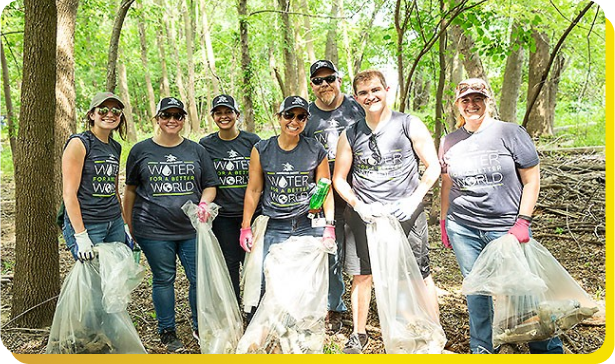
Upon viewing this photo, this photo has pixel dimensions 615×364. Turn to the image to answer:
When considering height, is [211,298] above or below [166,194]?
below

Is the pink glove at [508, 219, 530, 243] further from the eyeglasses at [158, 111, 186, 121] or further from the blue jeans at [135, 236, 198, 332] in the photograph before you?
the eyeglasses at [158, 111, 186, 121]

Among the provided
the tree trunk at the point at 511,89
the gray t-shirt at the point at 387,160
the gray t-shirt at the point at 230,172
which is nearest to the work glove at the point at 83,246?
the gray t-shirt at the point at 230,172

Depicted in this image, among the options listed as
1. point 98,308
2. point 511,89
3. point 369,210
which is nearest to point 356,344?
point 369,210

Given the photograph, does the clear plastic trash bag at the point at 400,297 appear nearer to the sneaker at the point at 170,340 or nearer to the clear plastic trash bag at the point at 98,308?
the sneaker at the point at 170,340

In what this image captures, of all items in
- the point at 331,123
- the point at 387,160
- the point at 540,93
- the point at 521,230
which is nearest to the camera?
the point at 521,230

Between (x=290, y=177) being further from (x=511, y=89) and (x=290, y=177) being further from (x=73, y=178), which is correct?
(x=511, y=89)

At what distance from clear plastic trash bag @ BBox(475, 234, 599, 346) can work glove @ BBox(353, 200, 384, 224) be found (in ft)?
1.71

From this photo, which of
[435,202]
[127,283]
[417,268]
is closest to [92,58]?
[435,202]

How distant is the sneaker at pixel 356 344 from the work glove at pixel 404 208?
2.27ft

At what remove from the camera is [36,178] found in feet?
8.82

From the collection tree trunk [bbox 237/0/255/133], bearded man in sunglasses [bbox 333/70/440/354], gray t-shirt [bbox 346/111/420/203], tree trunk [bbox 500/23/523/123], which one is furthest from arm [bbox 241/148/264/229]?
tree trunk [bbox 500/23/523/123]

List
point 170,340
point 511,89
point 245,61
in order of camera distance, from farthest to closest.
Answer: point 511,89
point 245,61
point 170,340

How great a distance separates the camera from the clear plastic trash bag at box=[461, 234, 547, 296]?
2.16 metres

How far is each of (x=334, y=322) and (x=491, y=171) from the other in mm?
1367
